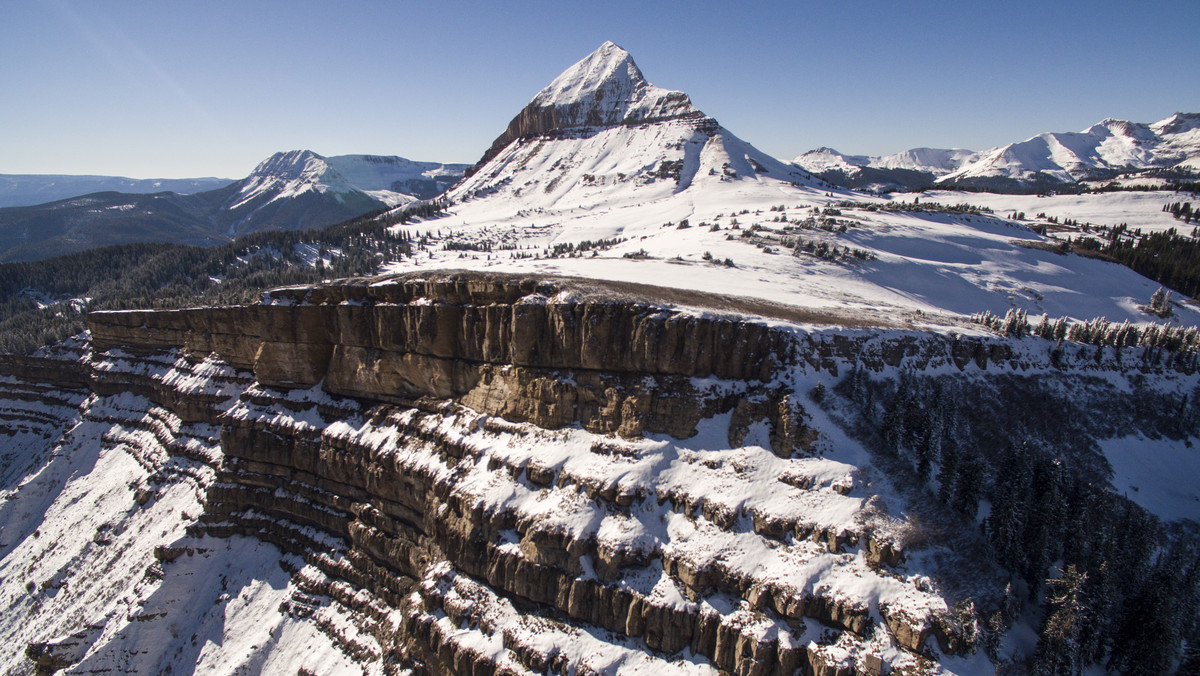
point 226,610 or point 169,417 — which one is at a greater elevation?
point 169,417

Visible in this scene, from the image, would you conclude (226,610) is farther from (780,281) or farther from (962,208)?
(962,208)

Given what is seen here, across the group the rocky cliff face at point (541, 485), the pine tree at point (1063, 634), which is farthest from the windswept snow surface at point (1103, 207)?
the pine tree at point (1063, 634)

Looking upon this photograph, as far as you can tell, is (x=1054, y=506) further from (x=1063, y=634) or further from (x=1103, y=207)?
(x=1103, y=207)

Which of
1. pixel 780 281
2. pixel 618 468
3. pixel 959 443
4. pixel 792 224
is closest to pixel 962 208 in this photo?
pixel 792 224

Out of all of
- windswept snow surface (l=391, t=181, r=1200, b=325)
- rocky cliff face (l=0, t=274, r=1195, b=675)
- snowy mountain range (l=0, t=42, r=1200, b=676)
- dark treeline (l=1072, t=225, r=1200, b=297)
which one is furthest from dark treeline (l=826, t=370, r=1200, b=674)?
dark treeline (l=1072, t=225, r=1200, b=297)

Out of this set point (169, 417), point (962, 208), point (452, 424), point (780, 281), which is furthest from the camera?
point (962, 208)

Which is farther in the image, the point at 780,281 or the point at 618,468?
the point at 780,281

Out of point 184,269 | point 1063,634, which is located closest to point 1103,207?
point 1063,634
